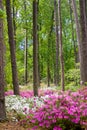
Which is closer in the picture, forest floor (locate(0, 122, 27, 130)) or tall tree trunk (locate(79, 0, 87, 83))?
forest floor (locate(0, 122, 27, 130))

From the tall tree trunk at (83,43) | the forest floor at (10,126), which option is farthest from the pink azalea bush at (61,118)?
the tall tree trunk at (83,43)

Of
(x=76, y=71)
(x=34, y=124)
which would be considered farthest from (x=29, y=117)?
(x=76, y=71)

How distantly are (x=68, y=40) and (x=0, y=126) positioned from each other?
29267mm

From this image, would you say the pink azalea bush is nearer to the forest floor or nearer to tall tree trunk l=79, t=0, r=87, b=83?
the forest floor

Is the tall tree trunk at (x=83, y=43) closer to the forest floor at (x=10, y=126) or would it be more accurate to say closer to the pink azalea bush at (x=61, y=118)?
the pink azalea bush at (x=61, y=118)

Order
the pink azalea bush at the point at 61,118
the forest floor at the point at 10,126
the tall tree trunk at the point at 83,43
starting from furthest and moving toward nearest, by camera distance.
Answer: the tall tree trunk at the point at 83,43
the forest floor at the point at 10,126
the pink azalea bush at the point at 61,118

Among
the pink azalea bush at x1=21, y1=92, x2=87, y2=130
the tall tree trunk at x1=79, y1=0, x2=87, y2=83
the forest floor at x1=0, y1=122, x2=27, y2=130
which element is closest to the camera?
the pink azalea bush at x1=21, y1=92, x2=87, y2=130

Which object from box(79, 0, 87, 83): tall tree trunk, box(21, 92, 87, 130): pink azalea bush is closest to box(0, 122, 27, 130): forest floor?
Answer: box(21, 92, 87, 130): pink azalea bush

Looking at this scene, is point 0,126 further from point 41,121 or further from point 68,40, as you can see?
point 68,40

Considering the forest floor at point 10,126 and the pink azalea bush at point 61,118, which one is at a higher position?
the pink azalea bush at point 61,118

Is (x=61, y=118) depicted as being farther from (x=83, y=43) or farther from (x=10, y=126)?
(x=83, y=43)

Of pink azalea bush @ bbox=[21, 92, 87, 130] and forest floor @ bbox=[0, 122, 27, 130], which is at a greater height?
pink azalea bush @ bbox=[21, 92, 87, 130]

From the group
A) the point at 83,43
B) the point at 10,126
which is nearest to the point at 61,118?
the point at 10,126

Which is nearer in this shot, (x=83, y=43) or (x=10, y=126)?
(x=10, y=126)
